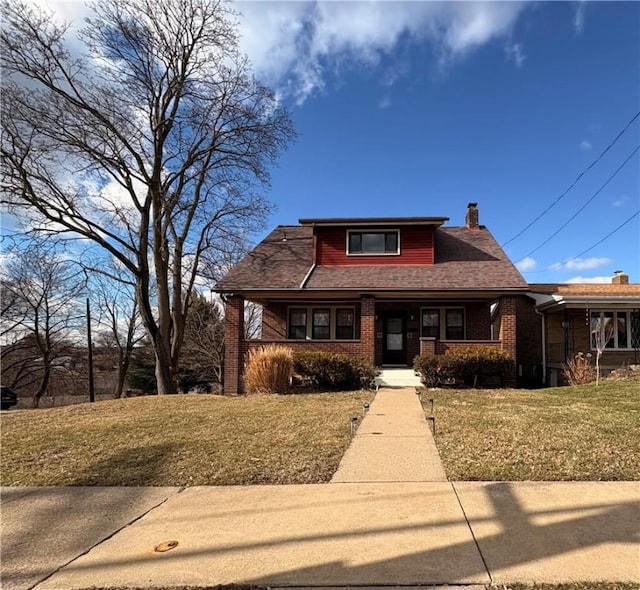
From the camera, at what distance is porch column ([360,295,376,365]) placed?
15359 millimetres

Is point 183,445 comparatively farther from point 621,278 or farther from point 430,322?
point 621,278

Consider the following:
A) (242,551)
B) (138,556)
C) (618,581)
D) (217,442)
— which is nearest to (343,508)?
(242,551)

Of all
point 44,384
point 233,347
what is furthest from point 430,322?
point 44,384

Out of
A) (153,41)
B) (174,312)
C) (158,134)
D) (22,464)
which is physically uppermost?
(153,41)

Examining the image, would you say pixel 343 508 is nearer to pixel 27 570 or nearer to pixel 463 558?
pixel 463 558

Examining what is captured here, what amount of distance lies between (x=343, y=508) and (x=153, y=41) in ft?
60.4

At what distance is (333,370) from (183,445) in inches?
282

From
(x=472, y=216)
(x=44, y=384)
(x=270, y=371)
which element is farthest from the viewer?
(x=44, y=384)

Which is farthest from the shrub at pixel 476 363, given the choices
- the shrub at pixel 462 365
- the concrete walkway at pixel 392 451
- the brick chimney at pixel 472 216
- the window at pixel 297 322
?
the brick chimney at pixel 472 216

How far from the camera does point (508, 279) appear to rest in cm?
1576

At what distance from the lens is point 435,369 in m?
13.7

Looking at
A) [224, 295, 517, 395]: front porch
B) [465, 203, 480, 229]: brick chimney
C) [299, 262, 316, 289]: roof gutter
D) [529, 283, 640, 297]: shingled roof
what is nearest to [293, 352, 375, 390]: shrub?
[224, 295, 517, 395]: front porch

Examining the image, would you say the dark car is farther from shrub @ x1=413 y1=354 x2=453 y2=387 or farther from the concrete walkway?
the concrete walkway

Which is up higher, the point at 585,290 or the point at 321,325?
the point at 585,290
